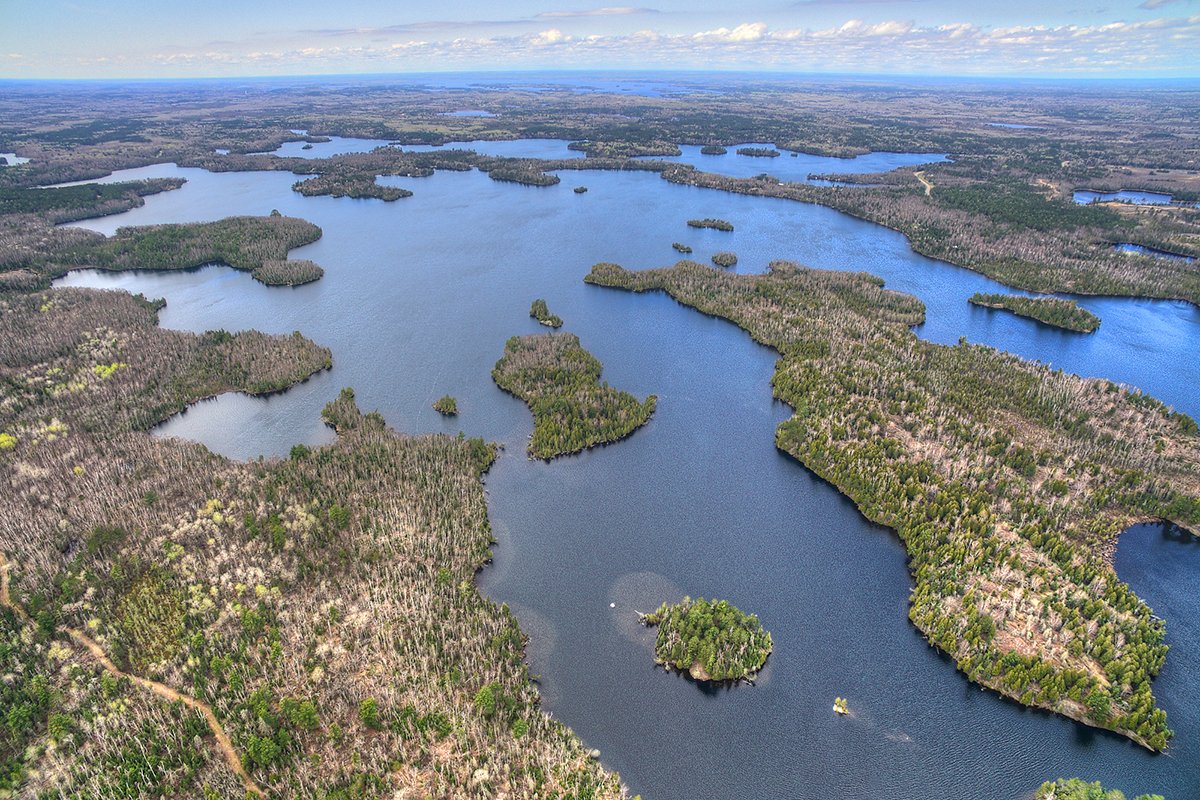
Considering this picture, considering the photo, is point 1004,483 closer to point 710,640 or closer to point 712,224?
point 710,640

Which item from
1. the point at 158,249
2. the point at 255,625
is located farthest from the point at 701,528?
the point at 158,249

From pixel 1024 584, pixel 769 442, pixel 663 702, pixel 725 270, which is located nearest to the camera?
pixel 663 702

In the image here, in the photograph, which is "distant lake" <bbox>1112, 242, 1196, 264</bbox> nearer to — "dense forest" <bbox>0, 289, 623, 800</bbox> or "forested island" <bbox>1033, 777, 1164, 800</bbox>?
"forested island" <bbox>1033, 777, 1164, 800</bbox>

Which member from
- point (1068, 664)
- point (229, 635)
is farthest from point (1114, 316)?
point (229, 635)

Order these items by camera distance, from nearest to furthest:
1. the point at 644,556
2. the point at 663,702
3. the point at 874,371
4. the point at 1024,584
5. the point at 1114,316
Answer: the point at 663,702 → the point at 1024,584 → the point at 644,556 → the point at 874,371 → the point at 1114,316

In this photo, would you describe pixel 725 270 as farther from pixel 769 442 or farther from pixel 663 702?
pixel 663 702

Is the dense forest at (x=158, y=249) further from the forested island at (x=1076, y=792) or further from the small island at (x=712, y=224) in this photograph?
the forested island at (x=1076, y=792)
